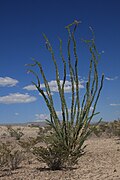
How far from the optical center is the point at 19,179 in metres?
8.83

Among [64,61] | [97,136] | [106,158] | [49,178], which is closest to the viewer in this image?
[49,178]

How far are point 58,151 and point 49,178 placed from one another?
4.67ft

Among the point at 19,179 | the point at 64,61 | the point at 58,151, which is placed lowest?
the point at 19,179

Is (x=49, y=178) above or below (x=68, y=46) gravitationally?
below

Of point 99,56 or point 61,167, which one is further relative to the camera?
point 99,56

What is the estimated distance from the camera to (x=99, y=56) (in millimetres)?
10945

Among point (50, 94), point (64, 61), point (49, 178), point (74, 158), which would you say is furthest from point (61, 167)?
point (64, 61)

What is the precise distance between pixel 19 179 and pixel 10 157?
2617 mm

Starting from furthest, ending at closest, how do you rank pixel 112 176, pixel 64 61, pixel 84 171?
1. pixel 64 61
2. pixel 84 171
3. pixel 112 176

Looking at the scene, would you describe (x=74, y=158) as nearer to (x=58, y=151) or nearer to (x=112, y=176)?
(x=58, y=151)

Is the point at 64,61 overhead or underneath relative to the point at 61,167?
overhead

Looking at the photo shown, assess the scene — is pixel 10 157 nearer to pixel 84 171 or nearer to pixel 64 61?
pixel 84 171

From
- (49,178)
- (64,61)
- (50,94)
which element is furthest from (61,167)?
(64,61)

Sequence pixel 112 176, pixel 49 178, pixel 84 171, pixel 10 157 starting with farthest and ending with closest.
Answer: pixel 10 157, pixel 84 171, pixel 49 178, pixel 112 176
